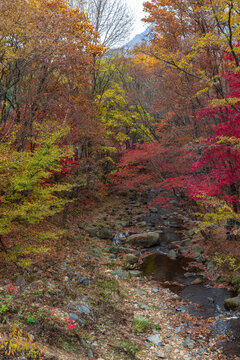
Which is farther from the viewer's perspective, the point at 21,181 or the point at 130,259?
the point at 130,259

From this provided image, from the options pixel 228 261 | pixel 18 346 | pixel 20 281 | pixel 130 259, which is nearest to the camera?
pixel 18 346

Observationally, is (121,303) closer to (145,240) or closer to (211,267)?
(211,267)

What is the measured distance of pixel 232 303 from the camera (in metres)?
8.80

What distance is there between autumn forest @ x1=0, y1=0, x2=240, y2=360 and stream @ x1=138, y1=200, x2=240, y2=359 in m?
0.11

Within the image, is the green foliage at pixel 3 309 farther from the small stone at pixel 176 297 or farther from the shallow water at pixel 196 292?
the small stone at pixel 176 297

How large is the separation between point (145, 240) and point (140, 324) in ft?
26.2

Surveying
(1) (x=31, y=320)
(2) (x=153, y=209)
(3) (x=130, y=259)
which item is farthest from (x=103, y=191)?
(1) (x=31, y=320)

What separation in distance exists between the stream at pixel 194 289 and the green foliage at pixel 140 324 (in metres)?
1.82

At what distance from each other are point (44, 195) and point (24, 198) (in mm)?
638

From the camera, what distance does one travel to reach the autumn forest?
6.61m

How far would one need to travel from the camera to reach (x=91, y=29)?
16.7 m

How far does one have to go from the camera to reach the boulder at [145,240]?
1531 cm

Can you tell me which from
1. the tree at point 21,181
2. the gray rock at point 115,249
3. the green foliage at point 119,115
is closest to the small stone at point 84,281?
the tree at point 21,181

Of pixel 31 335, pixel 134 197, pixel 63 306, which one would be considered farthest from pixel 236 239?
pixel 134 197
